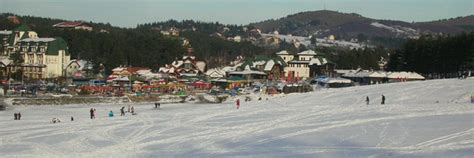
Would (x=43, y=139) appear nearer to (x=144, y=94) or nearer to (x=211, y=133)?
(x=211, y=133)

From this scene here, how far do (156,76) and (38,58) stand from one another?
1519 cm

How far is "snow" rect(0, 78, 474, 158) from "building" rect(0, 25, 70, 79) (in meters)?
40.7

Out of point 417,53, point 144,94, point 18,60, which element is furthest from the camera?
point 18,60

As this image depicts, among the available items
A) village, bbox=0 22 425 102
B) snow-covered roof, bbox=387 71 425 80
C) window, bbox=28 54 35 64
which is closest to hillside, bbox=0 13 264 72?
village, bbox=0 22 425 102

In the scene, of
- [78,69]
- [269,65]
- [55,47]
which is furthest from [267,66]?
[55,47]

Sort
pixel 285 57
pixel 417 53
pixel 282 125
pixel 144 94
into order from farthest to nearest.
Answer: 1. pixel 285 57
2. pixel 417 53
3. pixel 144 94
4. pixel 282 125

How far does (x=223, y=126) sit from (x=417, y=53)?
44915 mm

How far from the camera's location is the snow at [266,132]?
1950cm

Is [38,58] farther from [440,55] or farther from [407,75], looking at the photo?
[440,55]

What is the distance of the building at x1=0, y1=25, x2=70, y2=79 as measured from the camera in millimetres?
74275

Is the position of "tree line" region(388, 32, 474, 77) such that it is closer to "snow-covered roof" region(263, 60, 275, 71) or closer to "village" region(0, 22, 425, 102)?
"village" region(0, 22, 425, 102)

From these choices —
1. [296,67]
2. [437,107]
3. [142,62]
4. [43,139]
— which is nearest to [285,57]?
[296,67]

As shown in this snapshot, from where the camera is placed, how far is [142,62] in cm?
8881

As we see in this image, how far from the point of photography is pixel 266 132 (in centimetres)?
2381
